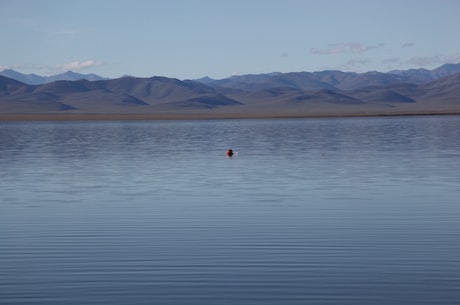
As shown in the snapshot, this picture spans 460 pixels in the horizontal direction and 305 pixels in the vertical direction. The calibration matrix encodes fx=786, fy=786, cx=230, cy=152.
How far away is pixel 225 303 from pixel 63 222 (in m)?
7.98

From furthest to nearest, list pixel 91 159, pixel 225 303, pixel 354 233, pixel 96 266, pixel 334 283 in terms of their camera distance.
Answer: pixel 91 159
pixel 354 233
pixel 96 266
pixel 334 283
pixel 225 303

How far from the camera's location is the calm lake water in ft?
38.2

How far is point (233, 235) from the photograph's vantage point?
15938mm

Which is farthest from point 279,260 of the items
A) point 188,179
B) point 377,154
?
point 377,154

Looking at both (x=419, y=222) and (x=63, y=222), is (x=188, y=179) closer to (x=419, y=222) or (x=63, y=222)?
(x=63, y=222)

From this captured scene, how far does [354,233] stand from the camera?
16.0 meters

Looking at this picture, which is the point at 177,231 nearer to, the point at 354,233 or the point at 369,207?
the point at 354,233

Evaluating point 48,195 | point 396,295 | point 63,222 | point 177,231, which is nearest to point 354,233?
point 177,231

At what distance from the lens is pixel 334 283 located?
1188 cm

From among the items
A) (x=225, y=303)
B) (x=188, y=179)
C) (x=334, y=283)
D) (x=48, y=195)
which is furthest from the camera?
(x=188, y=179)

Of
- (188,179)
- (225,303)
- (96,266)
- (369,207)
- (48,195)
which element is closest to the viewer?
(225,303)

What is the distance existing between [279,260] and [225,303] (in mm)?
2717

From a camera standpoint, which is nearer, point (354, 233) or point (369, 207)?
point (354, 233)

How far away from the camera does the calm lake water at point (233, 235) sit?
459 inches
